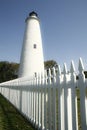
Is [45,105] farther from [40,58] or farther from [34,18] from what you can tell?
[34,18]

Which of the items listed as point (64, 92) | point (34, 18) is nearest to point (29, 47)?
point (34, 18)

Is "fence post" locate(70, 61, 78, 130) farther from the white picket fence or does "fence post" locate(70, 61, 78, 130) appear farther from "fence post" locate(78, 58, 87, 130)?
"fence post" locate(78, 58, 87, 130)

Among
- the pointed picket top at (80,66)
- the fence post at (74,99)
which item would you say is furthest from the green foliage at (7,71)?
the pointed picket top at (80,66)

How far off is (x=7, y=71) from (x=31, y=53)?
98.0 ft

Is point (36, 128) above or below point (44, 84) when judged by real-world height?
below

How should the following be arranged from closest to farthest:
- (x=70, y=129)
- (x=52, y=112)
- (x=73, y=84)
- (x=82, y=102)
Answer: (x=82, y=102) < (x=73, y=84) < (x=70, y=129) < (x=52, y=112)

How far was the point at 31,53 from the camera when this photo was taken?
21281mm

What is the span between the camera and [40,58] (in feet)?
70.9

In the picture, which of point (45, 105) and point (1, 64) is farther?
point (1, 64)

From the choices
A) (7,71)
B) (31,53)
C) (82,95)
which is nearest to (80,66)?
(82,95)

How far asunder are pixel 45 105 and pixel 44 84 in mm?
477

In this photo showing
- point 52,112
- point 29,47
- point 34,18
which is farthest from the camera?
point 34,18

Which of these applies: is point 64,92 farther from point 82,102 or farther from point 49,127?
point 49,127

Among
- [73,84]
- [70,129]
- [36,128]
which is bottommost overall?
[36,128]
